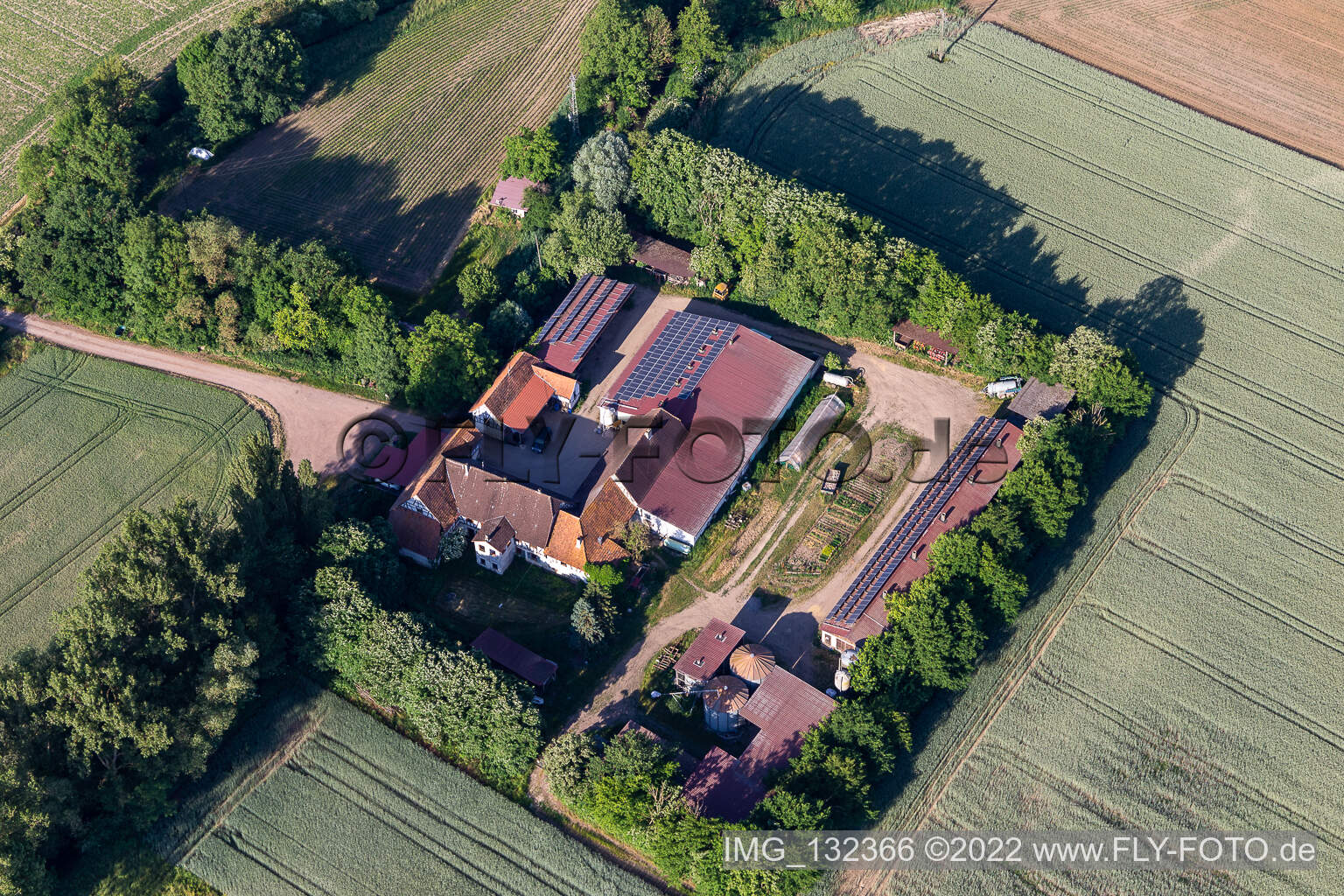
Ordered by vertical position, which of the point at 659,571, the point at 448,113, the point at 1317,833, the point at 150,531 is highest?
the point at 448,113

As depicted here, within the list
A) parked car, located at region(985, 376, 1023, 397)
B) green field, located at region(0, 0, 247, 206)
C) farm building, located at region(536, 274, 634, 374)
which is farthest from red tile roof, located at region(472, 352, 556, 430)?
green field, located at region(0, 0, 247, 206)

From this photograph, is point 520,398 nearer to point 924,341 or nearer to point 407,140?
point 924,341

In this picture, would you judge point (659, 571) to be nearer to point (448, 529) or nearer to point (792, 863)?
point (448, 529)

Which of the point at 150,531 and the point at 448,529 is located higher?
the point at 448,529

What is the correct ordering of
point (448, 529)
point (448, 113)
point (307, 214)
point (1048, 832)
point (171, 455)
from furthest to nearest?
point (448, 113) → point (307, 214) → point (171, 455) → point (448, 529) → point (1048, 832)

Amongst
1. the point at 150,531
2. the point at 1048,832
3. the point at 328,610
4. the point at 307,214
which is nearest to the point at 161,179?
the point at 307,214

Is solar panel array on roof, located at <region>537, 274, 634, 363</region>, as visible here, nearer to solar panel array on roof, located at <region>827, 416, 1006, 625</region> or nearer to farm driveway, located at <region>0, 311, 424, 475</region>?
farm driveway, located at <region>0, 311, 424, 475</region>
